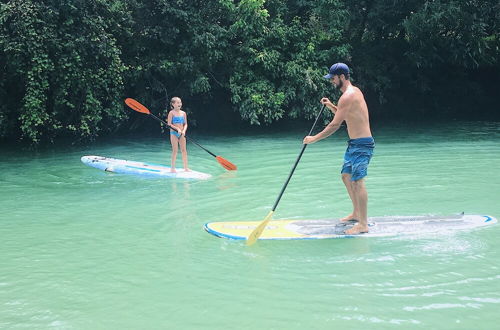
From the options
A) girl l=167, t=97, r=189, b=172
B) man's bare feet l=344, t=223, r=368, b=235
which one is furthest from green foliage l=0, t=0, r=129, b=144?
man's bare feet l=344, t=223, r=368, b=235

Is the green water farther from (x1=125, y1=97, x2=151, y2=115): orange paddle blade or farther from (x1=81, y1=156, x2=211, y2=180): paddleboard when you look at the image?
(x1=125, y1=97, x2=151, y2=115): orange paddle blade

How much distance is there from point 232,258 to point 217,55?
9.93 m

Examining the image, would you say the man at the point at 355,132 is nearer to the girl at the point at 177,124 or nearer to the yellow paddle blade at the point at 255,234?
the yellow paddle blade at the point at 255,234

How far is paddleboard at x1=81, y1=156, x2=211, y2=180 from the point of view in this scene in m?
9.42

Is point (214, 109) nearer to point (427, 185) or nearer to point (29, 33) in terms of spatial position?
point (29, 33)

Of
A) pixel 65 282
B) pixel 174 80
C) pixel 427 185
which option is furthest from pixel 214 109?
pixel 65 282

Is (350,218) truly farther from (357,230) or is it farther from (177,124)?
(177,124)

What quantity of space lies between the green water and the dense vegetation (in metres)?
3.17

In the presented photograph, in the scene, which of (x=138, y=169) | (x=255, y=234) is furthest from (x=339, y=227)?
(x=138, y=169)

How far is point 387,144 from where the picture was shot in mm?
12820

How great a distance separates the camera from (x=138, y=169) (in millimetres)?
9727

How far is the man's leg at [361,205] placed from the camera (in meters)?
5.76

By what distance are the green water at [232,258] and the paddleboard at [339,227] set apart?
0.11 m

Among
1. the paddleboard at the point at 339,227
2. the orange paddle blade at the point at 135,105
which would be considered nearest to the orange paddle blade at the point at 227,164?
the orange paddle blade at the point at 135,105
